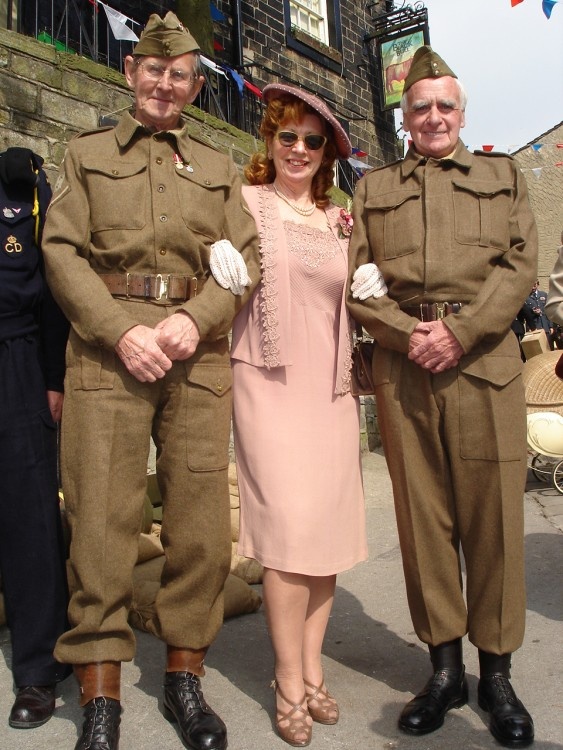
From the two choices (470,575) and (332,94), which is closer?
(470,575)

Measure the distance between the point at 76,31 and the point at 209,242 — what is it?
821cm

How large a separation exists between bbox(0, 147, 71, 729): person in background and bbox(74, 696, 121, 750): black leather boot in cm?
35

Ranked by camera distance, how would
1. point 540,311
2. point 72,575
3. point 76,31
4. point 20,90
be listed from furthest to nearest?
point 540,311 → point 76,31 → point 20,90 → point 72,575

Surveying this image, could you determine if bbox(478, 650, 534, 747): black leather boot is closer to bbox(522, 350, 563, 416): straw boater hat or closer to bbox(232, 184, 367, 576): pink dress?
bbox(232, 184, 367, 576): pink dress

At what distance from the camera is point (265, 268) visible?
288 cm

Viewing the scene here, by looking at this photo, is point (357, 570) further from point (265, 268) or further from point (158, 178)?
point (158, 178)

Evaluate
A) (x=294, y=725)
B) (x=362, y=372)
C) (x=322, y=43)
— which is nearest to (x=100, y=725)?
(x=294, y=725)

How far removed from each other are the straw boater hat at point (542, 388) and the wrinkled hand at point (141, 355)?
→ 15.9 feet

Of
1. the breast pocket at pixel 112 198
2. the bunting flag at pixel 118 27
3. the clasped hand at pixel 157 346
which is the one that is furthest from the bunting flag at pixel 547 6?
the clasped hand at pixel 157 346

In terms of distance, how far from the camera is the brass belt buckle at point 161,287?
269 cm

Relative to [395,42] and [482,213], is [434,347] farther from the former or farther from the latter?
[395,42]

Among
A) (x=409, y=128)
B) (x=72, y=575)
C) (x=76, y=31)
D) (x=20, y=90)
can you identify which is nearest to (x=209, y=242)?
(x=409, y=128)

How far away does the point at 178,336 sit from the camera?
2598 millimetres

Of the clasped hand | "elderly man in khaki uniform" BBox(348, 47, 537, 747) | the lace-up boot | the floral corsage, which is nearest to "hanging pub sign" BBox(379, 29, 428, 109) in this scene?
the floral corsage
